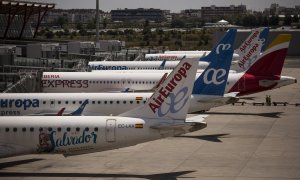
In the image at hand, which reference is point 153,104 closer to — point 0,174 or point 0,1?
point 0,174

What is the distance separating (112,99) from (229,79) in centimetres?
1600

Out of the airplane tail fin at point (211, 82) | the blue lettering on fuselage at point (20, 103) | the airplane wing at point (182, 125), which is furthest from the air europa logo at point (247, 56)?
the airplane wing at point (182, 125)

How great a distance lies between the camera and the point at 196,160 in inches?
1608

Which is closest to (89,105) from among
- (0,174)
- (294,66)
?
(0,174)

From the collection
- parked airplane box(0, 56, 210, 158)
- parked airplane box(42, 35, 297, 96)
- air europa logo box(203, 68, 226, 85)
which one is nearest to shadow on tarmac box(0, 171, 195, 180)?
parked airplane box(0, 56, 210, 158)

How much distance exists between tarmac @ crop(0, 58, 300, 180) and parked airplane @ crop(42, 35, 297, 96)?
339 inches

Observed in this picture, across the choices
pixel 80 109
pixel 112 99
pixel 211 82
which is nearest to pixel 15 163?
pixel 80 109

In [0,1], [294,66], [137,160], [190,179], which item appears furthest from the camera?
[294,66]

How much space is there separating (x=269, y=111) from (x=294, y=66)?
6851 centimetres

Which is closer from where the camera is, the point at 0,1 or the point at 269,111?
the point at 269,111

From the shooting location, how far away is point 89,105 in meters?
50.3

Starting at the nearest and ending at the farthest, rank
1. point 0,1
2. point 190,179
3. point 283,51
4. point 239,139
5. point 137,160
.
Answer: point 190,179, point 137,160, point 239,139, point 283,51, point 0,1

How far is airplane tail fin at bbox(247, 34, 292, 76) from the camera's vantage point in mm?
63656

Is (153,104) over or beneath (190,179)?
over
